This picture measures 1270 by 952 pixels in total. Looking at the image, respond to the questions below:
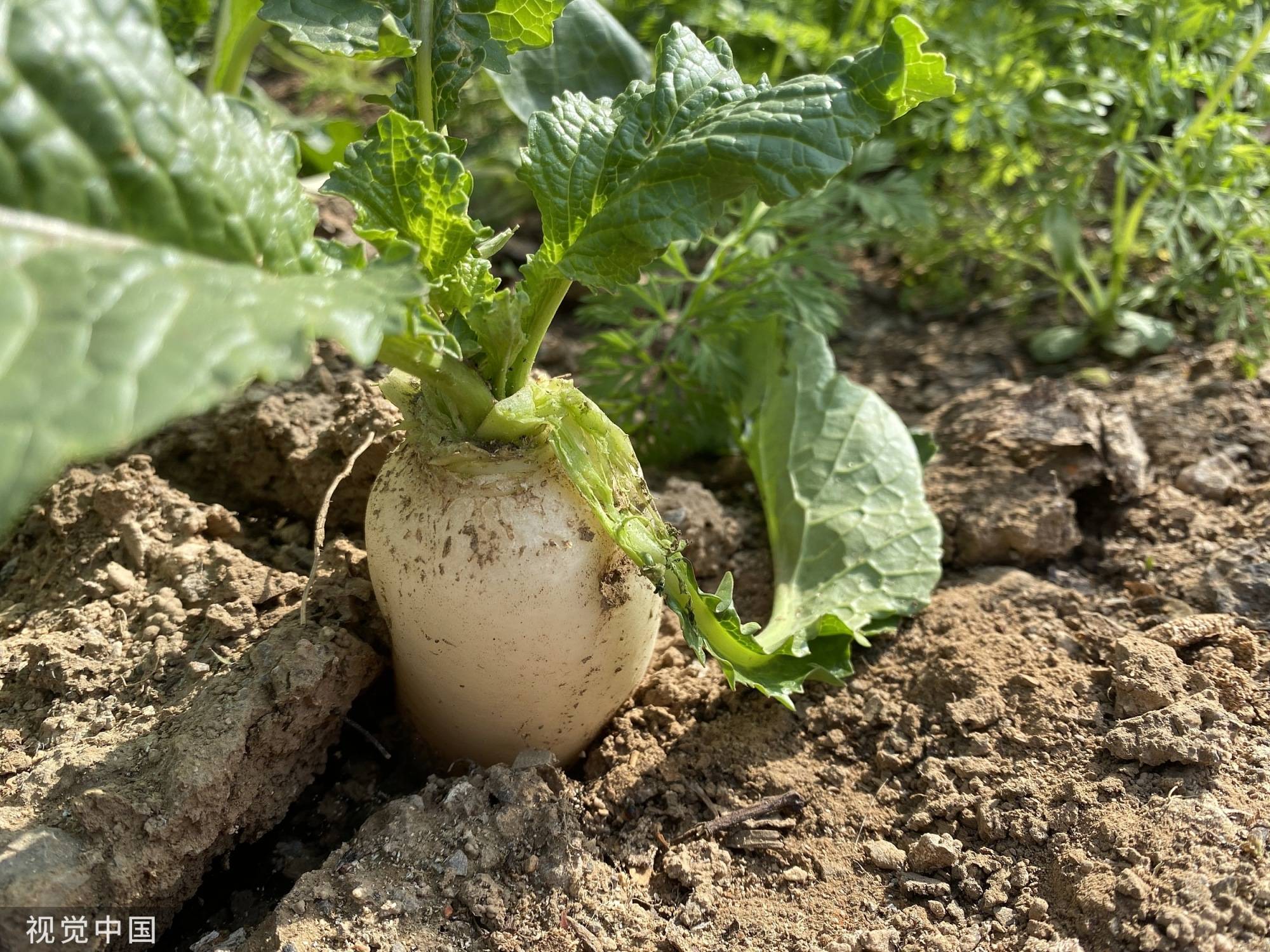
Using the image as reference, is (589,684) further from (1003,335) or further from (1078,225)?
(1078,225)

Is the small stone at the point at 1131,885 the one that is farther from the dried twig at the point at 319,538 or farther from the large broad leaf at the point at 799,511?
the dried twig at the point at 319,538

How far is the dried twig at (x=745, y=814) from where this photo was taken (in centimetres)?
164

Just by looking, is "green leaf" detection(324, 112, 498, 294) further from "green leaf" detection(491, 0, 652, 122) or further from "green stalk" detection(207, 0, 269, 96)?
"green stalk" detection(207, 0, 269, 96)

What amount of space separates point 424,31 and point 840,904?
1464 mm

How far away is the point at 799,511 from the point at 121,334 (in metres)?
1.36

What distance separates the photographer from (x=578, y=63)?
81.7 inches

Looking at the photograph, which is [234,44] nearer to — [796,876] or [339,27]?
[339,27]

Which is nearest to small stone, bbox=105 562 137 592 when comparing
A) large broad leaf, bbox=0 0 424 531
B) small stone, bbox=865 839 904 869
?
large broad leaf, bbox=0 0 424 531

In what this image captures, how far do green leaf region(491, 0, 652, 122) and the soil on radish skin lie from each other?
68cm

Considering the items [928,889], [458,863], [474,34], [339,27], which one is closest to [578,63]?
[474,34]

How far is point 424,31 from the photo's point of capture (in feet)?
5.30

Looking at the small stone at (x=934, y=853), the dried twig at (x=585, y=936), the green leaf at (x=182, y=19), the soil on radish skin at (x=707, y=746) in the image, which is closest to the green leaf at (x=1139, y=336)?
the soil on radish skin at (x=707, y=746)

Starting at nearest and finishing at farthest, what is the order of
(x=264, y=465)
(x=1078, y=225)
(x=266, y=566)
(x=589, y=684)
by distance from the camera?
1. (x=589, y=684)
2. (x=266, y=566)
3. (x=264, y=465)
4. (x=1078, y=225)

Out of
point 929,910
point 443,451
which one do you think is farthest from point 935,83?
point 929,910
